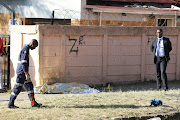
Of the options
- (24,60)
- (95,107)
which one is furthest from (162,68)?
(24,60)

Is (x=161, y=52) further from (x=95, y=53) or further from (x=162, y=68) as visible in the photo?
(x=95, y=53)

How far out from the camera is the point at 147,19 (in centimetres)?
1675

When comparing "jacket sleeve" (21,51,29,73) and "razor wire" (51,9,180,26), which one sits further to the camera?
"razor wire" (51,9,180,26)

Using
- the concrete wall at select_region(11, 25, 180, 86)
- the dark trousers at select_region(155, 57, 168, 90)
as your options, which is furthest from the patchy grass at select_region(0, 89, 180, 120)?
the concrete wall at select_region(11, 25, 180, 86)

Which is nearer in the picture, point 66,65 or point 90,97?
point 90,97

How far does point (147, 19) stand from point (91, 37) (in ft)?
20.7

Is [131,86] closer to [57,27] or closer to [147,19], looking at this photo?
[57,27]

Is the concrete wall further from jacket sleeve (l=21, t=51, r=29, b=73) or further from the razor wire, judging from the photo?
the razor wire

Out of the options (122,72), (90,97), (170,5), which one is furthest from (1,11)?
(170,5)

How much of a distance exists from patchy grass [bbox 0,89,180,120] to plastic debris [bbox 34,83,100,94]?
56 cm

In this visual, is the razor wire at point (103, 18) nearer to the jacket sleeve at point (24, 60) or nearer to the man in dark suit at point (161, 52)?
the man in dark suit at point (161, 52)

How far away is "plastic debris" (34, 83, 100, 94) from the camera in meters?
10.0

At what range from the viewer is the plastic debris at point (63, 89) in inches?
396

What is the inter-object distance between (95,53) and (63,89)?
6.10ft
